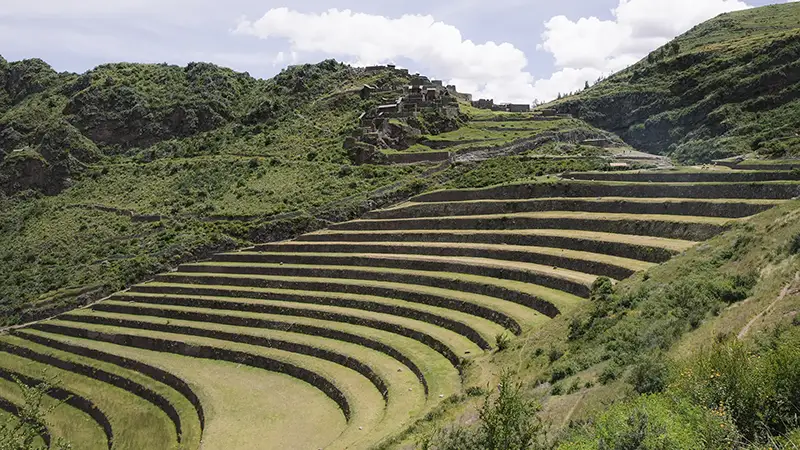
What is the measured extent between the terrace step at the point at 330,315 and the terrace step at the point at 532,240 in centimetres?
587

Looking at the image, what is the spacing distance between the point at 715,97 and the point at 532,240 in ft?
142

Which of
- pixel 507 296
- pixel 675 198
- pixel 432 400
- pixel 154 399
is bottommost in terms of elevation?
pixel 154 399

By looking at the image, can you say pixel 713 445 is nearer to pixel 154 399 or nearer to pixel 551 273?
pixel 551 273

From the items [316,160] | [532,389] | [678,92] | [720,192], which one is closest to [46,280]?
[316,160]

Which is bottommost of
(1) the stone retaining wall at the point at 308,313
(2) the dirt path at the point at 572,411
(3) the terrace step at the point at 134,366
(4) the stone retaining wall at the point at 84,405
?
(4) the stone retaining wall at the point at 84,405

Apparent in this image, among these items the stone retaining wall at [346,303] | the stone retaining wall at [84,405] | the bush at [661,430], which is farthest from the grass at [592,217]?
the stone retaining wall at [84,405]

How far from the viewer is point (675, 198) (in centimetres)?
2538

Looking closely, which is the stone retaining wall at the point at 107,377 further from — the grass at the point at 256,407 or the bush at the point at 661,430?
the bush at the point at 661,430

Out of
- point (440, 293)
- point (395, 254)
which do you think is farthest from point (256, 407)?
point (395, 254)

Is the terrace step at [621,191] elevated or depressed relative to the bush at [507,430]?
elevated

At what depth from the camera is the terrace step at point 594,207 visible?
73.4 ft

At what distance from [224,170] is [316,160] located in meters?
8.91

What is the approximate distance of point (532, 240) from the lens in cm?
2728

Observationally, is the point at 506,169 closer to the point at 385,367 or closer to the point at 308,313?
the point at 308,313
